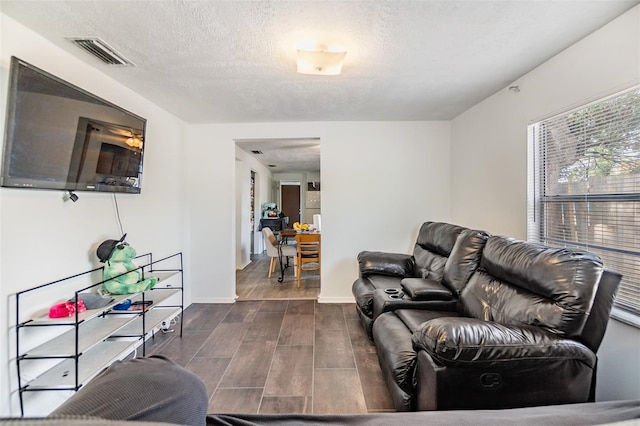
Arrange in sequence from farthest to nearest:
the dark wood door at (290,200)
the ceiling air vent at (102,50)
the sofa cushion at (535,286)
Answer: the dark wood door at (290,200) < the ceiling air vent at (102,50) < the sofa cushion at (535,286)

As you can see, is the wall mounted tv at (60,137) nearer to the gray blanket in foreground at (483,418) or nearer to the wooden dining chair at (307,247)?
the gray blanket in foreground at (483,418)

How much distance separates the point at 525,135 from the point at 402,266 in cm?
166

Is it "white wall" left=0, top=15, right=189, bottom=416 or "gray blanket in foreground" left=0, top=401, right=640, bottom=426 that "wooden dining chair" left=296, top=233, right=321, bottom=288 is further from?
"gray blanket in foreground" left=0, top=401, right=640, bottom=426

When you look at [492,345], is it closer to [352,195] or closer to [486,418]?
[486,418]

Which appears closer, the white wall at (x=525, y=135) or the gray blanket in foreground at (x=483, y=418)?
the gray blanket in foreground at (x=483, y=418)

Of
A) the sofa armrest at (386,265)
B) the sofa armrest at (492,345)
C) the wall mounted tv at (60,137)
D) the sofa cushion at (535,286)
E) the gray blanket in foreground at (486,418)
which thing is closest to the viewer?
the gray blanket in foreground at (486,418)

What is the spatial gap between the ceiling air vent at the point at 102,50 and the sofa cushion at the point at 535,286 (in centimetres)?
294

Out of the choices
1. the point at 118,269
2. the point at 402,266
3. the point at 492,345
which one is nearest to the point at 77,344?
the point at 118,269

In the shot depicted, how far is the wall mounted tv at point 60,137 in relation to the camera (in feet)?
4.77

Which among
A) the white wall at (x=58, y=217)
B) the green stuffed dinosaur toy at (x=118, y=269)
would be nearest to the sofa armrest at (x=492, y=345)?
the green stuffed dinosaur toy at (x=118, y=269)

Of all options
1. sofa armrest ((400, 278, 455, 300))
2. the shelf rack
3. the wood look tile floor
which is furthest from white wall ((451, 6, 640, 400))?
the shelf rack

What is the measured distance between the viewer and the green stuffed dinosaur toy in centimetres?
204

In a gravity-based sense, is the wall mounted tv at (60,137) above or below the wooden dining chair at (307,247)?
above

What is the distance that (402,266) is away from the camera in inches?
121
